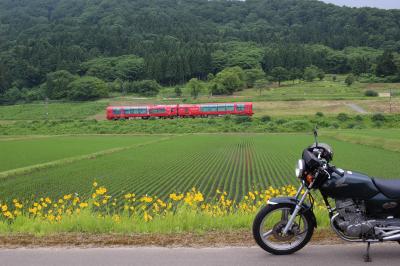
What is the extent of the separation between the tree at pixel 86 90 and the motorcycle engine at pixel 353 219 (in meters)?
97.2

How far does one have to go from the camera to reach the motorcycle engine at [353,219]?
4594mm

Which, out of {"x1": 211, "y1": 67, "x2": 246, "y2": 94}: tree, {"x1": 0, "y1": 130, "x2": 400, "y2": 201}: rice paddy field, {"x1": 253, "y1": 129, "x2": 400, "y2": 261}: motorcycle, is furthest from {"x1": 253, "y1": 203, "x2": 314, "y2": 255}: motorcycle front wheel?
{"x1": 211, "y1": 67, "x2": 246, "y2": 94}: tree

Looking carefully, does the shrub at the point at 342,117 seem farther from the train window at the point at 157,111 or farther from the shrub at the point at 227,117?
the train window at the point at 157,111

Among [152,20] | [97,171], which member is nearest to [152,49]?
[152,20]

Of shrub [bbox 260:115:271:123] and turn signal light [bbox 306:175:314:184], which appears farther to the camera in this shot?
shrub [bbox 260:115:271:123]

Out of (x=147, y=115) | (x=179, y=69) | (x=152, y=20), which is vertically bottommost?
(x=147, y=115)

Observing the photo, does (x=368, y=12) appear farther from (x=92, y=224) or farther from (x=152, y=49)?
(x=92, y=224)

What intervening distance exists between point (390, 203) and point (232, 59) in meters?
126

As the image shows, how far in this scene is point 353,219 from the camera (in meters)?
4.68

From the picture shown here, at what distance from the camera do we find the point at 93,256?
4.61 m

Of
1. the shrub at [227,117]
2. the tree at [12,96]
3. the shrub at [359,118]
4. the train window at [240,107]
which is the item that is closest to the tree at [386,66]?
the shrub at [359,118]

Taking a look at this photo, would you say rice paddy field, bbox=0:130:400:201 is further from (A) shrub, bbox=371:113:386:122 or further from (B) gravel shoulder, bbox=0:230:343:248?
(A) shrub, bbox=371:113:386:122

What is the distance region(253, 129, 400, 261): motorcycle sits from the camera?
4.62 metres

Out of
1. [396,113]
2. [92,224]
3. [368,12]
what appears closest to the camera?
[92,224]
